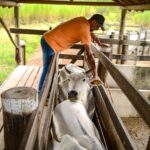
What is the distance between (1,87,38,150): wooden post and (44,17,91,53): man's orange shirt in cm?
236

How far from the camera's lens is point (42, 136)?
1.75 meters

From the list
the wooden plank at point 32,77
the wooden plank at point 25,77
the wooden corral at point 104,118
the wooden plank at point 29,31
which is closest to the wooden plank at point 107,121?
the wooden corral at point 104,118

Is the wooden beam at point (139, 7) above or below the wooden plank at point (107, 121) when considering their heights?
above

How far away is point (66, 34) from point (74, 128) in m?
2.21

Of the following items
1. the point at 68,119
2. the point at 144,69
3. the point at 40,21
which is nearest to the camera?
the point at 68,119

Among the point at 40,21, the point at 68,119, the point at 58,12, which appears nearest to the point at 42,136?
the point at 68,119

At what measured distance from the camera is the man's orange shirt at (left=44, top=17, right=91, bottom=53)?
3541 millimetres

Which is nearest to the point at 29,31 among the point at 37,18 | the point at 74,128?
the point at 74,128

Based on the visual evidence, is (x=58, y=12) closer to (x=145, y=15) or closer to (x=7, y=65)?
(x=7, y=65)

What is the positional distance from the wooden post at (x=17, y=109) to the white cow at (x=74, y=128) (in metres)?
0.39

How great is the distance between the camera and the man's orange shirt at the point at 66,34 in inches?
139

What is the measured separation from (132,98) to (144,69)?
4616mm

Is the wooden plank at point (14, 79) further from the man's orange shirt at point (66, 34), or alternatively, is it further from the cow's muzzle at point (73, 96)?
the cow's muzzle at point (73, 96)

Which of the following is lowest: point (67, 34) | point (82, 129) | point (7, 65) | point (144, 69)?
point (7, 65)
